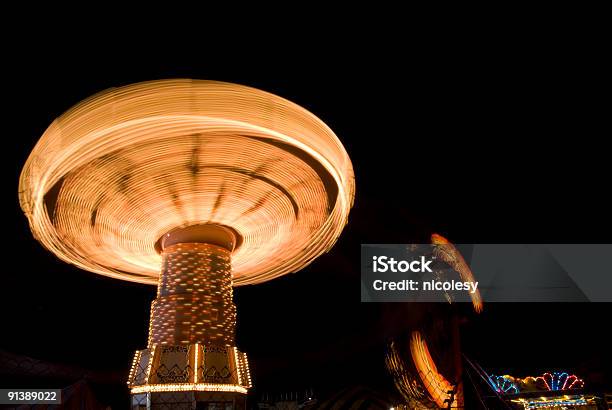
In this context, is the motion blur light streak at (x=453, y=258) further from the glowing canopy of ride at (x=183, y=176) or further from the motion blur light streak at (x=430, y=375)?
the glowing canopy of ride at (x=183, y=176)

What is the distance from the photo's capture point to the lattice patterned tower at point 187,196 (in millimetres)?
11445

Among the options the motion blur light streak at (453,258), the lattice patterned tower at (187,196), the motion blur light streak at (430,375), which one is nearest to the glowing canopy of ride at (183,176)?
the lattice patterned tower at (187,196)

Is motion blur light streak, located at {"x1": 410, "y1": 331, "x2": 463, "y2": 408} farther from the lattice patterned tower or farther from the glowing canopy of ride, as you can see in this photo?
the lattice patterned tower

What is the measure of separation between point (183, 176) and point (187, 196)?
65 centimetres

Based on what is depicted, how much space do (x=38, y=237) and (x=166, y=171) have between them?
148 inches

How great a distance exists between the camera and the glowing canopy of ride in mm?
11367

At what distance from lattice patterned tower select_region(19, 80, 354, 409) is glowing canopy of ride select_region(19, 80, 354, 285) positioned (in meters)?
0.03

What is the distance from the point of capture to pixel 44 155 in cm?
1209

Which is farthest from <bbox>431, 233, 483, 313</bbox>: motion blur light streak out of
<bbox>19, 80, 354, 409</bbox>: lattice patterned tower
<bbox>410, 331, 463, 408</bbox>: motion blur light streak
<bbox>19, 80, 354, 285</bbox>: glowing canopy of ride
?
<bbox>19, 80, 354, 409</bbox>: lattice patterned tower

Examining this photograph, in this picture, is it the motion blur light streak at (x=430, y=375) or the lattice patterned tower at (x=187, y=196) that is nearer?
the lattice patterned tower at (x=187, y=196)

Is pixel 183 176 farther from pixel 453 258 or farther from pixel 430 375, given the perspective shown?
pixel 430 375

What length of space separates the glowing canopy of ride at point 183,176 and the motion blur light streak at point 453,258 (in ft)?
19.8

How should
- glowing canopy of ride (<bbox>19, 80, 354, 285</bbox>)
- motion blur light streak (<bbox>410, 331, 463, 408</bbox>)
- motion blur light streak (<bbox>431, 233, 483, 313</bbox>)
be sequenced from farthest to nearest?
1. motion blur light streak (<bbox>431, 233, 483, 313</bbox>)
2. motion blur light streak (<bbox>410, 331, 463, 408</bbox>)
3. glowing canopy of ride (<bbox>19, 80, 354, 285</bbox>)

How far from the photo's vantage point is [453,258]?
19594 mm
